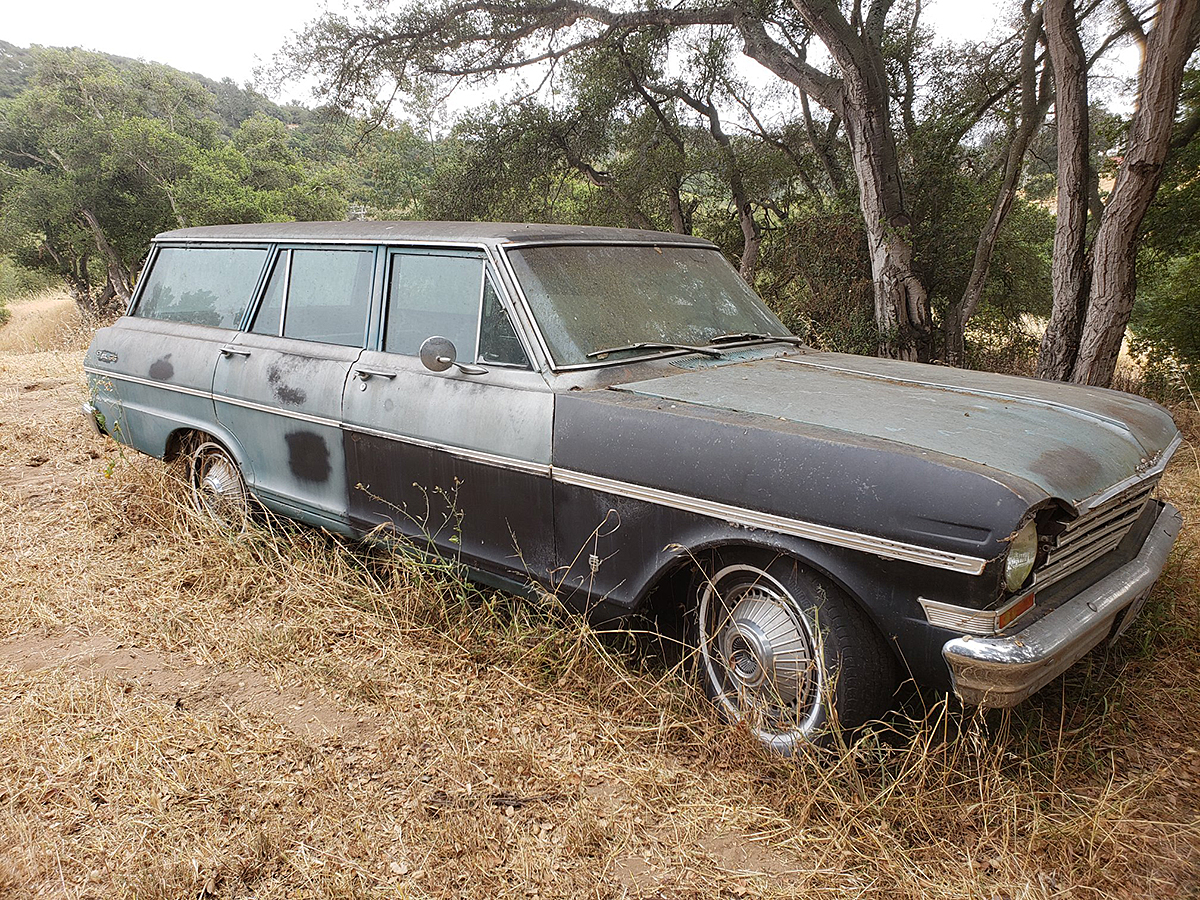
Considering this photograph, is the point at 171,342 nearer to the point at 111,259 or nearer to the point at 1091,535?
the point at 1091,535

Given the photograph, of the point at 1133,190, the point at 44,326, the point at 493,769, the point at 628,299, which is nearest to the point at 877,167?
the point at 1133,190

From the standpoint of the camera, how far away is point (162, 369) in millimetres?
4559

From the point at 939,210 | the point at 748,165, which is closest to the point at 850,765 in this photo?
the point at 939,210

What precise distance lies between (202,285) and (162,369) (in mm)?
540

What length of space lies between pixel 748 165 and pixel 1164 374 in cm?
641

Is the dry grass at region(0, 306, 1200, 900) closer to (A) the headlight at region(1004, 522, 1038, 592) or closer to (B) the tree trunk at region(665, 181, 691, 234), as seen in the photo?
(A) the headlight at region(1004, 522, 1038, 592)

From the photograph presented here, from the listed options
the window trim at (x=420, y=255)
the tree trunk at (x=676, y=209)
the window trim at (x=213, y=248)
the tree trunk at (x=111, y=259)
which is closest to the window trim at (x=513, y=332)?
the window trim at (x=420, y=255)

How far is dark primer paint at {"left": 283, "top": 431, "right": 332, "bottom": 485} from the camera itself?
376 centimetres

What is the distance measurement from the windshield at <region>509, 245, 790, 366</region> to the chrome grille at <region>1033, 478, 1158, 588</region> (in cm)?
165

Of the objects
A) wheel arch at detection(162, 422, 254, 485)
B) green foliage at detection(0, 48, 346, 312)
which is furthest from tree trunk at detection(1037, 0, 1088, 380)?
green foliage at detection(0, 48, 346, 312)

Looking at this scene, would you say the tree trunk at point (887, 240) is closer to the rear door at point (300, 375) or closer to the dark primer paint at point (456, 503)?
the rear door at point (300, 375)

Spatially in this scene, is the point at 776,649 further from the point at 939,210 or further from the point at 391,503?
the point at 939,210

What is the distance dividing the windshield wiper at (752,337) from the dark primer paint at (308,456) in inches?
75.2

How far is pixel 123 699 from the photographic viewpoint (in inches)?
117
